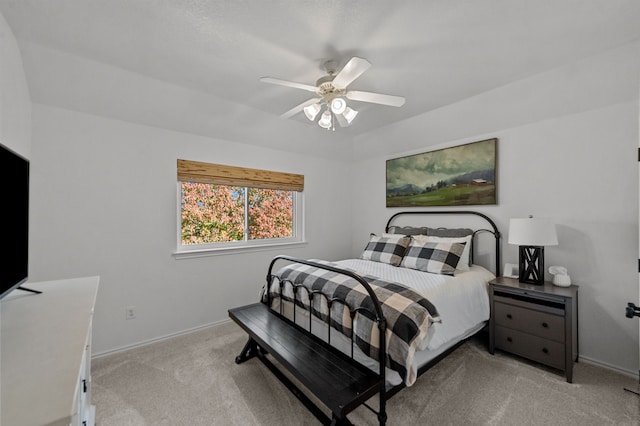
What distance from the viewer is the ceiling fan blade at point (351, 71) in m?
1.67

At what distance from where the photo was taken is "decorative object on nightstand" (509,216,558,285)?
90.7 inches

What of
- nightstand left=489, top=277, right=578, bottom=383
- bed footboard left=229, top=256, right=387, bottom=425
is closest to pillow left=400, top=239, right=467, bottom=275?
nightstand left=489, top=277, right=578, bottom=383

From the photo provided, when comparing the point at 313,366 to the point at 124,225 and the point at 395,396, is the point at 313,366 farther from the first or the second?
the point at 124,225

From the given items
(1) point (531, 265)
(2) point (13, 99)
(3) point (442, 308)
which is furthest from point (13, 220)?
(1) point (531, 265)

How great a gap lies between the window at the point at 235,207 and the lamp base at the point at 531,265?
265 cm

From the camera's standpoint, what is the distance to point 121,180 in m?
2.61

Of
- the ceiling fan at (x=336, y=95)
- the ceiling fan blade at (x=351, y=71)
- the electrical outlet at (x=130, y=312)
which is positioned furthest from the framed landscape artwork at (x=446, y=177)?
the electrical outlet at (x=130, y=312)

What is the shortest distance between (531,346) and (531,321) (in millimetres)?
211

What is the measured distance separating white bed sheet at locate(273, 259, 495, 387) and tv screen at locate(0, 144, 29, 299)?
1.67m

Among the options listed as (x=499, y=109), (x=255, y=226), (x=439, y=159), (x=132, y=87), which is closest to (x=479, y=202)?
(x=439, y=159)

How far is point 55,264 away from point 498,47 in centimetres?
395

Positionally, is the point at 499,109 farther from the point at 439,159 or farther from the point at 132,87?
the point at 132,87

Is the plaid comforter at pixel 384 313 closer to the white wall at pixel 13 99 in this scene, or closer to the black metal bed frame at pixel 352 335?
the black metal bed frame at pixel 352 335

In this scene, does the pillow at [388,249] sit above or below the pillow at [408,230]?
below
